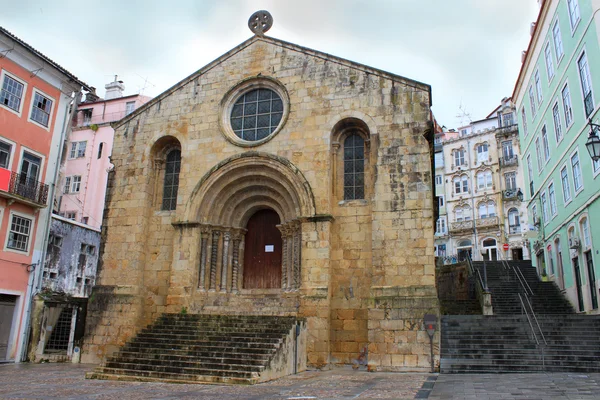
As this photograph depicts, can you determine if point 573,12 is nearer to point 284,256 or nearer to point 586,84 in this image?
point 586,84

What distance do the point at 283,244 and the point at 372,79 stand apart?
19.1ft

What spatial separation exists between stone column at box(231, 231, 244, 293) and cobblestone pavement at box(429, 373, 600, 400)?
7162mm

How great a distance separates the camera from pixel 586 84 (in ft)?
56.2

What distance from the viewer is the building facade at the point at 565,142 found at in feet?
55.6

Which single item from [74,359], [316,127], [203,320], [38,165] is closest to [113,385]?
[203,320]

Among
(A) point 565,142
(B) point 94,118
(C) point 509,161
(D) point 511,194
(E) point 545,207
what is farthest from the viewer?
(C) point 509,161

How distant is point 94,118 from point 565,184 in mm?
28891

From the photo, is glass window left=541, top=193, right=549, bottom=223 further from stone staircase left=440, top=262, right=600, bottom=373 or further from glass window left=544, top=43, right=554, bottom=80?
stone staircase left=440, top=262, right=600, bottom=373

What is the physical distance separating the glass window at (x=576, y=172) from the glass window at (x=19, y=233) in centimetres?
1994

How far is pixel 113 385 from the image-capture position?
1026cm

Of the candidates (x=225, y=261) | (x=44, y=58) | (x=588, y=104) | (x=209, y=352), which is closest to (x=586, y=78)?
(x=588, y=104)

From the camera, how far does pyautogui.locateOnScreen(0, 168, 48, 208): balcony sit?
16000 millimetres

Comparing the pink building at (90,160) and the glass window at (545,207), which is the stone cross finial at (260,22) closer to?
the glass window at (545,207)

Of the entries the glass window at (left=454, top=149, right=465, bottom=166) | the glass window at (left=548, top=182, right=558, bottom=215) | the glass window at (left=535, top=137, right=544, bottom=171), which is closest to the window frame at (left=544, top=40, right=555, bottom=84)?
the glass window at (left=535, top=137, right=544, bottom=171)
